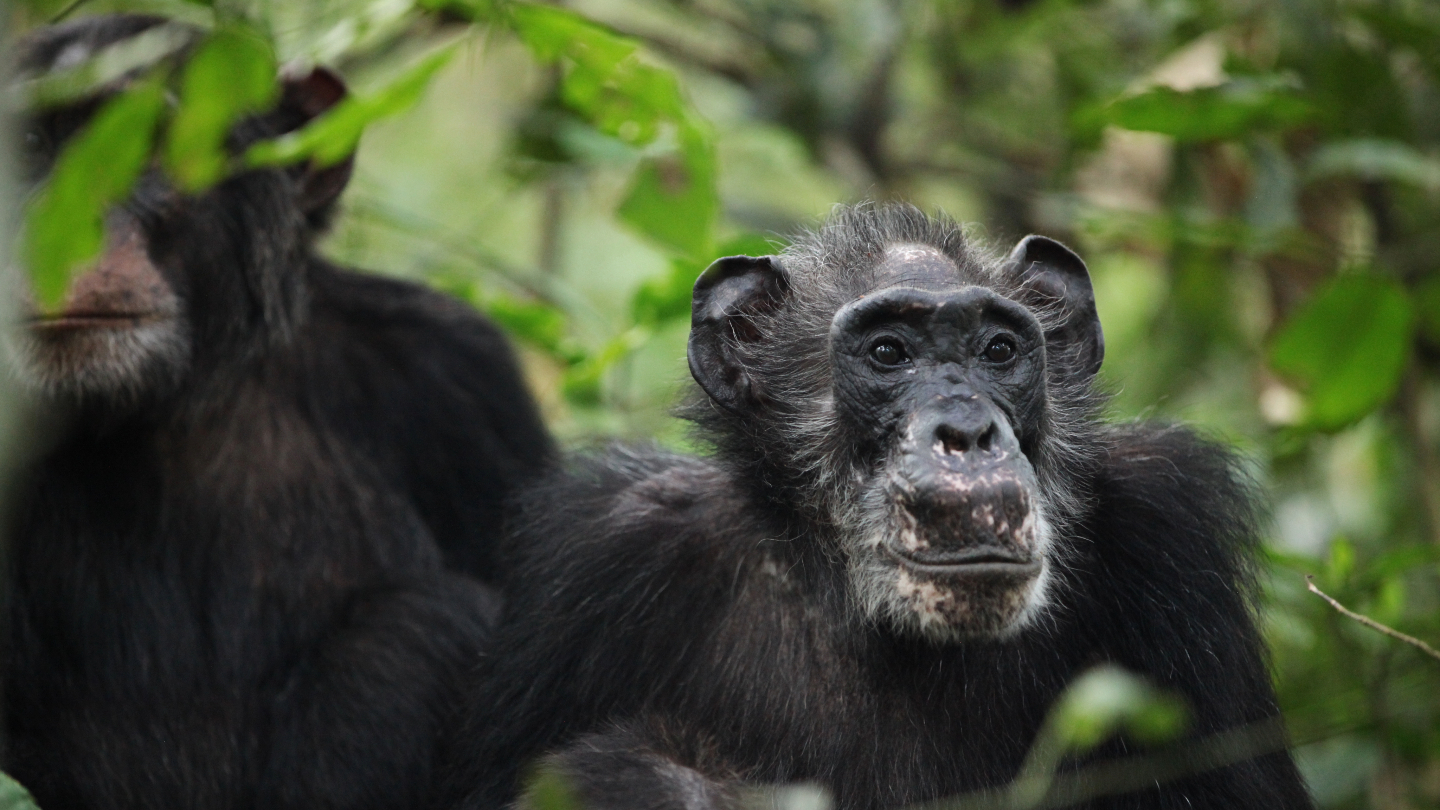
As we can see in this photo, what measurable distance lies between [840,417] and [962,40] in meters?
4.04

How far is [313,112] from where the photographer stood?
5.33m

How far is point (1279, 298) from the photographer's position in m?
7.45

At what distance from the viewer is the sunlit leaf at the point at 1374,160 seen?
5.57 metres

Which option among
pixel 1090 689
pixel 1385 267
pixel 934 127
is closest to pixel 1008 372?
pixel 1090 689

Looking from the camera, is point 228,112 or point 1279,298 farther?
point 1279,298

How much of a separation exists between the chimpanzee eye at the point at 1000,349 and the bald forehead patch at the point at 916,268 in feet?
0.73

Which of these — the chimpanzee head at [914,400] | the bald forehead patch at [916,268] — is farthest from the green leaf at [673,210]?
the bald forehead patch at [916,268]

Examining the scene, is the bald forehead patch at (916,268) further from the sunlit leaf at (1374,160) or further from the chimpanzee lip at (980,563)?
the sunlit leaf at (1374,160)

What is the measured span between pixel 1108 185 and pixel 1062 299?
4.56 m

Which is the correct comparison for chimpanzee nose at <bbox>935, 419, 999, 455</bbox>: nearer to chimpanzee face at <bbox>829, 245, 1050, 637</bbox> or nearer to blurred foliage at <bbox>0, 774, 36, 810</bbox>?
chimpanzee face at <bbox>829, 245, 1050, 637</bbox>

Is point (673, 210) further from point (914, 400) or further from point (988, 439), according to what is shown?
point (988, 439)

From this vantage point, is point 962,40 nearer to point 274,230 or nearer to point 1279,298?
point 1279,298

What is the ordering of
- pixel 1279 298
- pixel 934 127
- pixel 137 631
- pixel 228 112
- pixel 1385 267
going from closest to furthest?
pixel 228 112 < pixel 137 631 < pixel 1385 267 < pixel 1279 298 < pixel 934 127

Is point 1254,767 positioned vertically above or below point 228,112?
below
